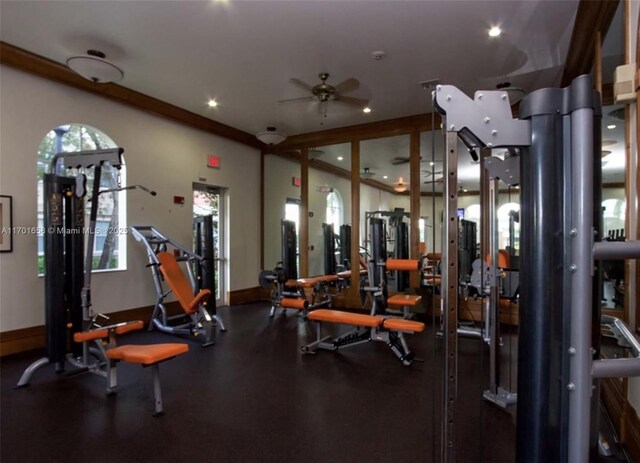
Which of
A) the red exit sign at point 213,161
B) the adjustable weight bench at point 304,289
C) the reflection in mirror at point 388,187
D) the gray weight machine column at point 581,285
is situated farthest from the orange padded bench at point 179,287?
the gray weight machine column at point 581,285

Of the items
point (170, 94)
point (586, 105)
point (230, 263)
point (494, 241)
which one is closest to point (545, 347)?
point (586, 105)

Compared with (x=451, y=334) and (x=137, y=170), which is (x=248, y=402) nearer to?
(x=451, y=334)

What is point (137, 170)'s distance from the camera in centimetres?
475

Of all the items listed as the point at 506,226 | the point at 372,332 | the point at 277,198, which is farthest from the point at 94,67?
the point at 506,226

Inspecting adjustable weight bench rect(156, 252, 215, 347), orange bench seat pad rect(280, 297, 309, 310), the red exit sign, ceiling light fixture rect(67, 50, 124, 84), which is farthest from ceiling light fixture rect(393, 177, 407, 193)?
ceiling light fixture rect(67, 50, 124, 84)

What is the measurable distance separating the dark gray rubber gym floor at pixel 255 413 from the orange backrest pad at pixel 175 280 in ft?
2.91

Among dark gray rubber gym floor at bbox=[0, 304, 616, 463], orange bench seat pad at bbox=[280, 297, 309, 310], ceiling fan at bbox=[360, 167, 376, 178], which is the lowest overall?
dark gray rubber gym floor at bbox=[0, 304, 616, 463]

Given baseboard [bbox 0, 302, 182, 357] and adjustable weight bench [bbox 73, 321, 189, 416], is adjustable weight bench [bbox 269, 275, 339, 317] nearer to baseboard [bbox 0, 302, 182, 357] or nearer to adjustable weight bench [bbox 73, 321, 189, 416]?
adjustable weight bench [bbox 73, 321, 189, 416]

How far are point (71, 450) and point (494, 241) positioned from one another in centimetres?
311

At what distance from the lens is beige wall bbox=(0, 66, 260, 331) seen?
358 centimetres

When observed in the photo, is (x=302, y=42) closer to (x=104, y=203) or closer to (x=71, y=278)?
(x=71, y=278)

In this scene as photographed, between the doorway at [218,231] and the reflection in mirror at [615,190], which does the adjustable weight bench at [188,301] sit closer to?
the doorway at [218,231]

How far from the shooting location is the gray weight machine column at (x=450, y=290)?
99cm

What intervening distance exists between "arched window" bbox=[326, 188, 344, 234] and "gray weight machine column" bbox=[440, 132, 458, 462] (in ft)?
19.3
